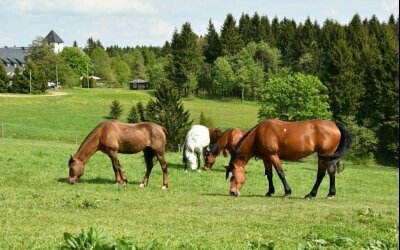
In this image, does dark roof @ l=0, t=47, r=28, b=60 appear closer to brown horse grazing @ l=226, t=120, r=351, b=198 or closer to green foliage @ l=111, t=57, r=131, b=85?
green foliage @ l=111, t=57, r=131, b=85

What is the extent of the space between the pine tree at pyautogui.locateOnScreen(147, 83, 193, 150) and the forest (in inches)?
131

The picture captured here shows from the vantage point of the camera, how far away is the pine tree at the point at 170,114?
187 feet

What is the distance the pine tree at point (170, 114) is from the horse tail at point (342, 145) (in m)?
39.6

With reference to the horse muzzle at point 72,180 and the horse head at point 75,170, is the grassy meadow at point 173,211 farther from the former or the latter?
the horse head at point 75,170

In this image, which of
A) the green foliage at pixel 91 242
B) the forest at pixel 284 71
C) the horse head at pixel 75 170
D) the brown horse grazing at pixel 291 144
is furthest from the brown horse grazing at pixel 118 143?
the forest at pixel 284 71

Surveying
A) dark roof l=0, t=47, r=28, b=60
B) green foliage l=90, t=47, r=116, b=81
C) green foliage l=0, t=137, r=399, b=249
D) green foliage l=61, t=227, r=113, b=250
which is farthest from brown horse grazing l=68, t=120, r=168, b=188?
dark roof l=0, t=47, r=28, b=60

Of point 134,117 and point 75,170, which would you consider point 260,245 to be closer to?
point 75,170

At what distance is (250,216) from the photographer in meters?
12.6

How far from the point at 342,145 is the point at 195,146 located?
10.9m

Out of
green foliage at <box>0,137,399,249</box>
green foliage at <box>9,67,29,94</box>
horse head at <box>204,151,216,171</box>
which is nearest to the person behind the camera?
green foliage at <box>0,137,399,249</box>

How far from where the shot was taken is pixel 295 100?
3071 inches

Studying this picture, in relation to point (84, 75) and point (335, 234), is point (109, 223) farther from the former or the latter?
point (84, 75)

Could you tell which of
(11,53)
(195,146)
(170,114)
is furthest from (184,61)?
(195,146)

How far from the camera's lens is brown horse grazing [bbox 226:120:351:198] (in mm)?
16781
